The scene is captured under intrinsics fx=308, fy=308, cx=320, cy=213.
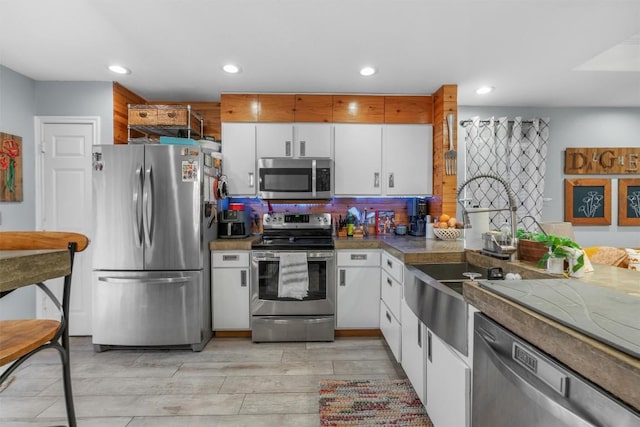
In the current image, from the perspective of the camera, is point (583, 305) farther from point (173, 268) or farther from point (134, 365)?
point (134, 365)

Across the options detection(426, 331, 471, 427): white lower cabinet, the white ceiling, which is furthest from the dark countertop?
the white ceiling

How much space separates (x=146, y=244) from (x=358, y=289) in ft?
6.35

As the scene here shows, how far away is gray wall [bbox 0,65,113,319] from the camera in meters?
2.69

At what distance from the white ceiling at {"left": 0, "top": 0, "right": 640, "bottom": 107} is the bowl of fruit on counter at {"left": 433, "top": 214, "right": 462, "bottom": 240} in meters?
1.35

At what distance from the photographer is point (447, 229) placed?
A: 283cm

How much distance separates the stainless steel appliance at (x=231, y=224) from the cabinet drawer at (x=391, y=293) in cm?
147

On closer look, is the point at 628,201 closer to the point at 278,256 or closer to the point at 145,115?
the point at 278,256

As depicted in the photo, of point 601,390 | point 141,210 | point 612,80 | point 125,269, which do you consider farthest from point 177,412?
point 612,80

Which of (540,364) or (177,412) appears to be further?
(177,412)

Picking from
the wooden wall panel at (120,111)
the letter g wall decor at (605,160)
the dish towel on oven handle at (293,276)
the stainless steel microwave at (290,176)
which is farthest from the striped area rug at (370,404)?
the letter g wall decor at (605,160)

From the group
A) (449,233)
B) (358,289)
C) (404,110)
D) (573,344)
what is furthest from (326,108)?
(573,344)

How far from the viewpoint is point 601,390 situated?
0.57 meters

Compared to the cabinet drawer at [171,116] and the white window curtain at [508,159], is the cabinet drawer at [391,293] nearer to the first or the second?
the white window curtain at [508,159]

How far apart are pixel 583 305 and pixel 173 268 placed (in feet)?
8.91
